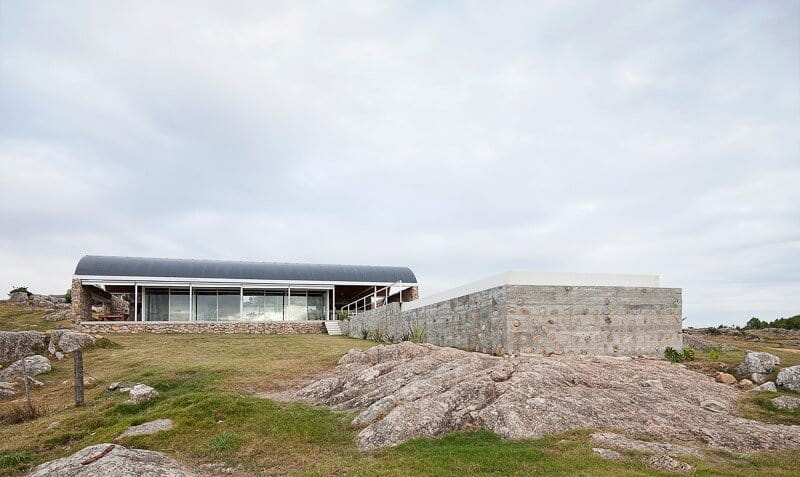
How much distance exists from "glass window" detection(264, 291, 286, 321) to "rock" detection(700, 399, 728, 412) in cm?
3246

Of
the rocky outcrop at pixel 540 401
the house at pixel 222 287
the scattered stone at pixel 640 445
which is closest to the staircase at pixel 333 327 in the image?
the house at pixel 222 287

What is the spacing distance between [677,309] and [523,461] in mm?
11468

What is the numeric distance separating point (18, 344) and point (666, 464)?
23.2m

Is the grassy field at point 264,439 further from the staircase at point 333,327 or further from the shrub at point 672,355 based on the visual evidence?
the staircase at point 333,327

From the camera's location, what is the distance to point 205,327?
35719 mm

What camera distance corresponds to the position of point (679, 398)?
1039cm

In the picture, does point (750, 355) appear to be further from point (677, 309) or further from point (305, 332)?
point (305, 332)

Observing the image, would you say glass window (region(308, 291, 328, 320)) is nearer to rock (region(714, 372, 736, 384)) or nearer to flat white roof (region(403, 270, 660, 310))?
flat white roof (region(403, 270, 660, 310))

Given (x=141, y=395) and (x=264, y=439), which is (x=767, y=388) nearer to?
(x=264, y=439)

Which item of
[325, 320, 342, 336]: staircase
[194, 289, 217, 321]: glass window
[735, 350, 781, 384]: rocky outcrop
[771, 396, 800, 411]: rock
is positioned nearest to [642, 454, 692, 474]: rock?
[771, 396, 800, 411]: rock

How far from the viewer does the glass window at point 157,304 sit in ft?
125

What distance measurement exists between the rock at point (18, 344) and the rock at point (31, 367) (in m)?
1.58

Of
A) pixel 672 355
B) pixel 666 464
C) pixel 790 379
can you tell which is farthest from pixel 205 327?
pixel 666 464

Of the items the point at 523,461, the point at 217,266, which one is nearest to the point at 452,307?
the point at 523,461
